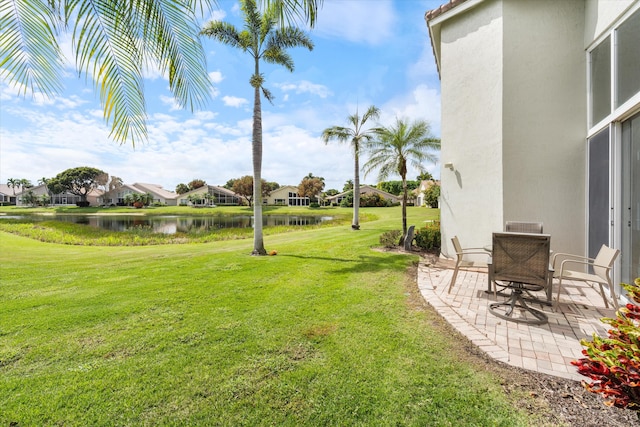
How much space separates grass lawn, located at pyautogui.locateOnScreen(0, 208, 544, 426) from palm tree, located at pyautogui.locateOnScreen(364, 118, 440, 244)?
277 inches

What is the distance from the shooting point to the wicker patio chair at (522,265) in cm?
374

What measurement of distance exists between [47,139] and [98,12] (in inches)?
79.4

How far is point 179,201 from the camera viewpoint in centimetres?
6831

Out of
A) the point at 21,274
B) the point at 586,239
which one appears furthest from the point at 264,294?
the point at 586,239

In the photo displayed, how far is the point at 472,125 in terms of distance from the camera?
7.46m

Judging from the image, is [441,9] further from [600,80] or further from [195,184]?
[195,184]

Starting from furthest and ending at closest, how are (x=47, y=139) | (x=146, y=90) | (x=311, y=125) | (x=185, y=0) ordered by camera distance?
(x=311, y=125), (x=47, y=139), (x=146, y=90), (x=185, y=0)

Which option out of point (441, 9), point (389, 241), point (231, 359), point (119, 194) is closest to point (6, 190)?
point (119, 194)

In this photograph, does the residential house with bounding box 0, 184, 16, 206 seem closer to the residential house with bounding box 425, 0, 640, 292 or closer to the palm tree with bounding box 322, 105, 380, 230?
the palm tree with bounding box 322, 105, 380, 230

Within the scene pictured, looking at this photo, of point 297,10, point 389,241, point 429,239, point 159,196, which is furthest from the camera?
point 159,196

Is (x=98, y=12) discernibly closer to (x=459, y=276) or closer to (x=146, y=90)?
(x=146, y=90)

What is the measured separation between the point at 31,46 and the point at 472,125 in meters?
8.45

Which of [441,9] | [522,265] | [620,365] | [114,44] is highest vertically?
[441,9]

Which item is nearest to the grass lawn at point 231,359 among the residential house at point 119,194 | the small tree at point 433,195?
→ the small tree at point 433,195
